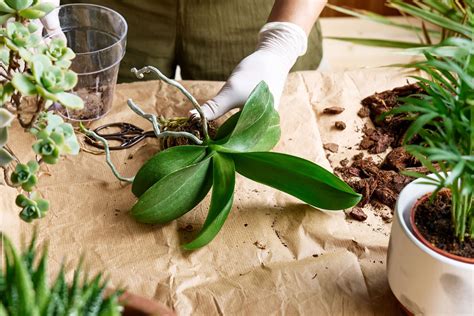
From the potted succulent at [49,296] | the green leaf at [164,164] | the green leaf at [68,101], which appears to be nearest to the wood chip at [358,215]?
the green leaf at [164,164]

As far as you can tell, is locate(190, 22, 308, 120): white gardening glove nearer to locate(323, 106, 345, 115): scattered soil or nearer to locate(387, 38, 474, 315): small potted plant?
locate(323, 106, 345, 115): scattered soil

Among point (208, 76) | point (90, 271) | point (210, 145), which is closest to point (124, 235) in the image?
point (90, 271)

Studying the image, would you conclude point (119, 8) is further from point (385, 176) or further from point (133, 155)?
point (385, 176)

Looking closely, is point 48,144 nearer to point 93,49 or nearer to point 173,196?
point 173,196

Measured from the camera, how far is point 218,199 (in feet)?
3.51

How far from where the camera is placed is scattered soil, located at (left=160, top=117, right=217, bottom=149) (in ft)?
3.92

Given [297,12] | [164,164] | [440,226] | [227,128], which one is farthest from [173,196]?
[297,12]

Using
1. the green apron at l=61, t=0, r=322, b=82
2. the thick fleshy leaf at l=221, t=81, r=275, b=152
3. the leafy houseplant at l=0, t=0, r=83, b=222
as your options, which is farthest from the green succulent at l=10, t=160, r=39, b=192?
the green apron at l=61, t=0, r=322, b=82

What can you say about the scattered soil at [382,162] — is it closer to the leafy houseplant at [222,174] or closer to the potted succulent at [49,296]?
the leafy houseplant at [222,174]

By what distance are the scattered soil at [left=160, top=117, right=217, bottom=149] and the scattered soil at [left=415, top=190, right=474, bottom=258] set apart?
1.43 ft

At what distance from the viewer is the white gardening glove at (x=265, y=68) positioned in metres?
1.25

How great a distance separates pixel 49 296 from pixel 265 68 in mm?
727

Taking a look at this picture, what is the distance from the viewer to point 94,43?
1365 mm

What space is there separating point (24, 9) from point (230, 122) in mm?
456
